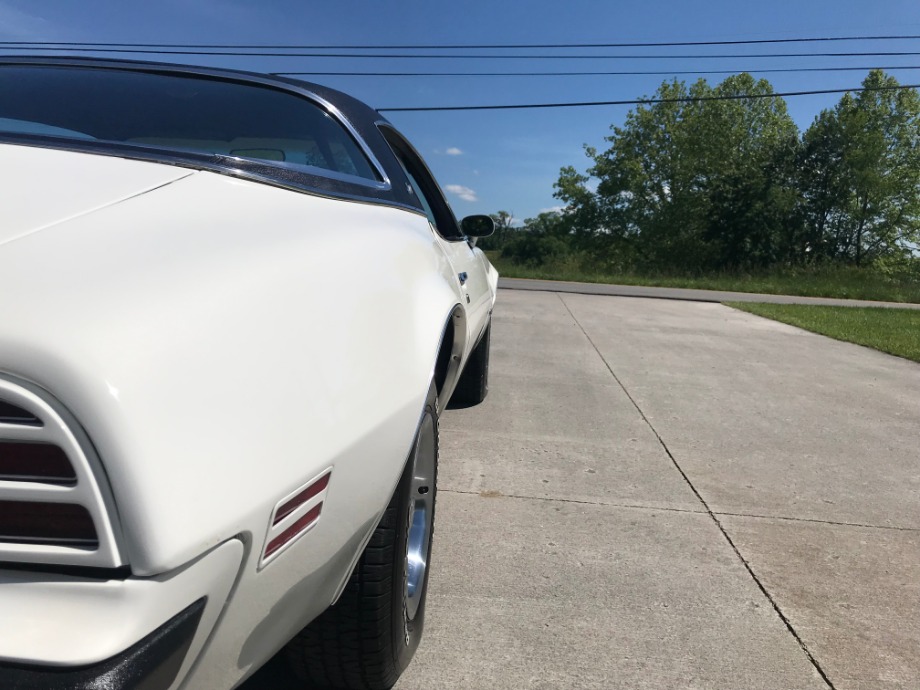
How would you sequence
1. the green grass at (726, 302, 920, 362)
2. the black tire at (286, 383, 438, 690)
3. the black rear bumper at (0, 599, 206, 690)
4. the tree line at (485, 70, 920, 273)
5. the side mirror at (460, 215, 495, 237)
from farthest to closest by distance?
1. the tree line at (485, 70, 920, 273)
2. the green grass at (726, 302, 920, 362)
3. the side mirror at (460, 215, 495, 237)
4. the black tire at (286, 383, 438, 690)
5. the black rear bumper at (0, 599, 206, 690)

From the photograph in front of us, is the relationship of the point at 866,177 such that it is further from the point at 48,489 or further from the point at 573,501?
the point at 48,489

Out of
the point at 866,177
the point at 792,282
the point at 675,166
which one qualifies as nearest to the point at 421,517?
the point at 792,282

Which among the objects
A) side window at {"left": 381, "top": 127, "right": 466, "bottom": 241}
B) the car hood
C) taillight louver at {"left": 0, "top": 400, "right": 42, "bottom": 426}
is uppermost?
side window at {"left": 381, "top": 127, "right": 466, "bottom": 241}

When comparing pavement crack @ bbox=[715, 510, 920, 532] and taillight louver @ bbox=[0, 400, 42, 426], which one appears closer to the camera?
taillight louver @ bbox=[0, 400, 42, 426]

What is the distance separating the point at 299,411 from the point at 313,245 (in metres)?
0.39

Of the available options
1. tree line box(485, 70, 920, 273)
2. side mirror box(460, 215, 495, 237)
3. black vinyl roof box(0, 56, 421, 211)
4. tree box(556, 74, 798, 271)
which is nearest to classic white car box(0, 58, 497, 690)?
black vinyl roof box(0, 56, 421, 211)

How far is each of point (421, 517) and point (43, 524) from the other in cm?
129

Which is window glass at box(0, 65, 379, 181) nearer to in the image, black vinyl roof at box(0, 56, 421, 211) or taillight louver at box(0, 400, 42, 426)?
black vinyl roof at box(0, 56, 421, 211)

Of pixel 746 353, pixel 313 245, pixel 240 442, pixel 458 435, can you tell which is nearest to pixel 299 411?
pixel 240 442

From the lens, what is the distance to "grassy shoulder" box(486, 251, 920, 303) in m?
20.0

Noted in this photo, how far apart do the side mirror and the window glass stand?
74.0 inches

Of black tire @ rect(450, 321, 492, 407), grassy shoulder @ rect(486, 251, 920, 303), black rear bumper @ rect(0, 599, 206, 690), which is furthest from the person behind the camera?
grassy shoulder @ rect(486, 251, 920, 303)

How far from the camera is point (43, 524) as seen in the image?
34.9 inches

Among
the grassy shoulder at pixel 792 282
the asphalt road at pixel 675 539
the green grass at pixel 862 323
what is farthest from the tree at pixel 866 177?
the asphalt road at pixel 675 539
